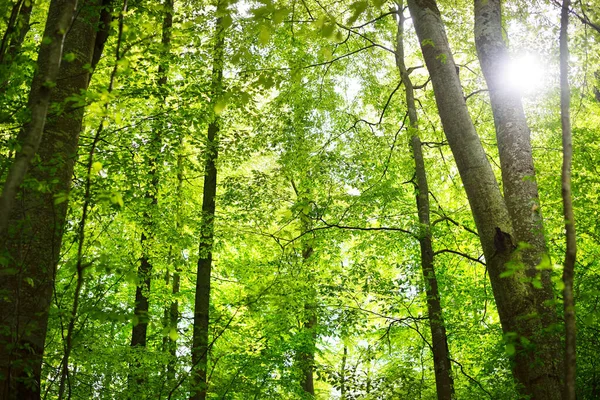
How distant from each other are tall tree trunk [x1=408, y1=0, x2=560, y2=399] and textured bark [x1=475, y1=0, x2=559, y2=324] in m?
0.36

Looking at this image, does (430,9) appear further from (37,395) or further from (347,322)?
(347,322)

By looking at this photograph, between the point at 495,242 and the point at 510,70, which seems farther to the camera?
the point at 510,70

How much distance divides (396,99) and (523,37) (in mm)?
3110

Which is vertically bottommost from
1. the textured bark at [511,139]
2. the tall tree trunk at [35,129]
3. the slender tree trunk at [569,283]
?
the slender tree trunk at [569,283]

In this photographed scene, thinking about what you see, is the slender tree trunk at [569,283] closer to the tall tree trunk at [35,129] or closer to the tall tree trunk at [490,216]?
the tall tree trunk at [490,216]

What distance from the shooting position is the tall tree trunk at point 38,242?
3.04 metres

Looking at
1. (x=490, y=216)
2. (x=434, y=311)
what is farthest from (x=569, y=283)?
(x=434, y=311)

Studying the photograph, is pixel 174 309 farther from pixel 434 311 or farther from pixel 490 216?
pixel 490 216

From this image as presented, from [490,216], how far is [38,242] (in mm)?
3351

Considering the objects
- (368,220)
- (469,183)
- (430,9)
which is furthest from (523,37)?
(469,183)

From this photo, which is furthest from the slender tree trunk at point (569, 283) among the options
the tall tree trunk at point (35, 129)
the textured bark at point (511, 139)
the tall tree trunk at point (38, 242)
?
the tall tree trunk at point (38, 242)

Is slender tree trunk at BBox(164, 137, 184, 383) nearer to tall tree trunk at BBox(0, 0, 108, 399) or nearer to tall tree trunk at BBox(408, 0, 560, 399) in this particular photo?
tall tree trunk at BBox(0, 0, 108, 399)

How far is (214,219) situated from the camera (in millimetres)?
10281

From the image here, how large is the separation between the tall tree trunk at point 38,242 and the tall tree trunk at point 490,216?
283 cm
